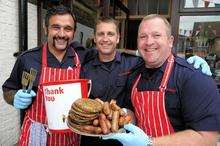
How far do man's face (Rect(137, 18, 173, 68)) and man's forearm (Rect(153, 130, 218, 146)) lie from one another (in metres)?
0.51

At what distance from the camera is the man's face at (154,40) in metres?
1.95

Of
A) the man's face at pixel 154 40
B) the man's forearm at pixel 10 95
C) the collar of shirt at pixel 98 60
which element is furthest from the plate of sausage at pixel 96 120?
the man's forearm at pixel 10 95

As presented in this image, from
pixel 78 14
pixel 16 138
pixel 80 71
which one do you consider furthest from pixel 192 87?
pixel 78 14

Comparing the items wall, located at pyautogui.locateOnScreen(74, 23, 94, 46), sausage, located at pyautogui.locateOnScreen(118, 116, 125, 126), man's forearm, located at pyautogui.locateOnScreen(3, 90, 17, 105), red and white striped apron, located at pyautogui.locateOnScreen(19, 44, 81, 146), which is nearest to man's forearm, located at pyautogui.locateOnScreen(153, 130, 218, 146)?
sausage, located at pyautogui.locateOnScreen(118, 116, 125, 126)

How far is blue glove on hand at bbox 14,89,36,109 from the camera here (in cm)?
234

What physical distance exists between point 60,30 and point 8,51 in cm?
163

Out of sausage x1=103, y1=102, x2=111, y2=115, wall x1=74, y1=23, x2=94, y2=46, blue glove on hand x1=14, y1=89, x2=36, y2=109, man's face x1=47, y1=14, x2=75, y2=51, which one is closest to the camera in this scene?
sausage x1=103, y1=102, x2=111, y2=115

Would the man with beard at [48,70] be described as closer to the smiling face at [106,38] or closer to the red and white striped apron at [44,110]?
the red and white striped apron at [44,110]

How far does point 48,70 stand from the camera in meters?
2.43

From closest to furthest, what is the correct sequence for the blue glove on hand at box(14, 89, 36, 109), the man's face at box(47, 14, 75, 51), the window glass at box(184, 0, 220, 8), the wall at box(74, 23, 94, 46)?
the blue glove on hand at box(14, 89, 36, 109) < the man's face at box(47, 14, 75, 51) < the window glass at box(184, 0, 220, 8) < the wall at box(74, 23, 94, 46)

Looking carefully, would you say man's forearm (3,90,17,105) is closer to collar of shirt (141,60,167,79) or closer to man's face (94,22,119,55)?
man's face (94,22,119,55)

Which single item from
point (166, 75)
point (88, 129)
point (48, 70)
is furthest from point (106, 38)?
point (88, 129)

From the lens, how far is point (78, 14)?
5.23 metres

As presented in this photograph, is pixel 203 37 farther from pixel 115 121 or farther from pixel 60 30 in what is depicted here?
pixel 115 121
